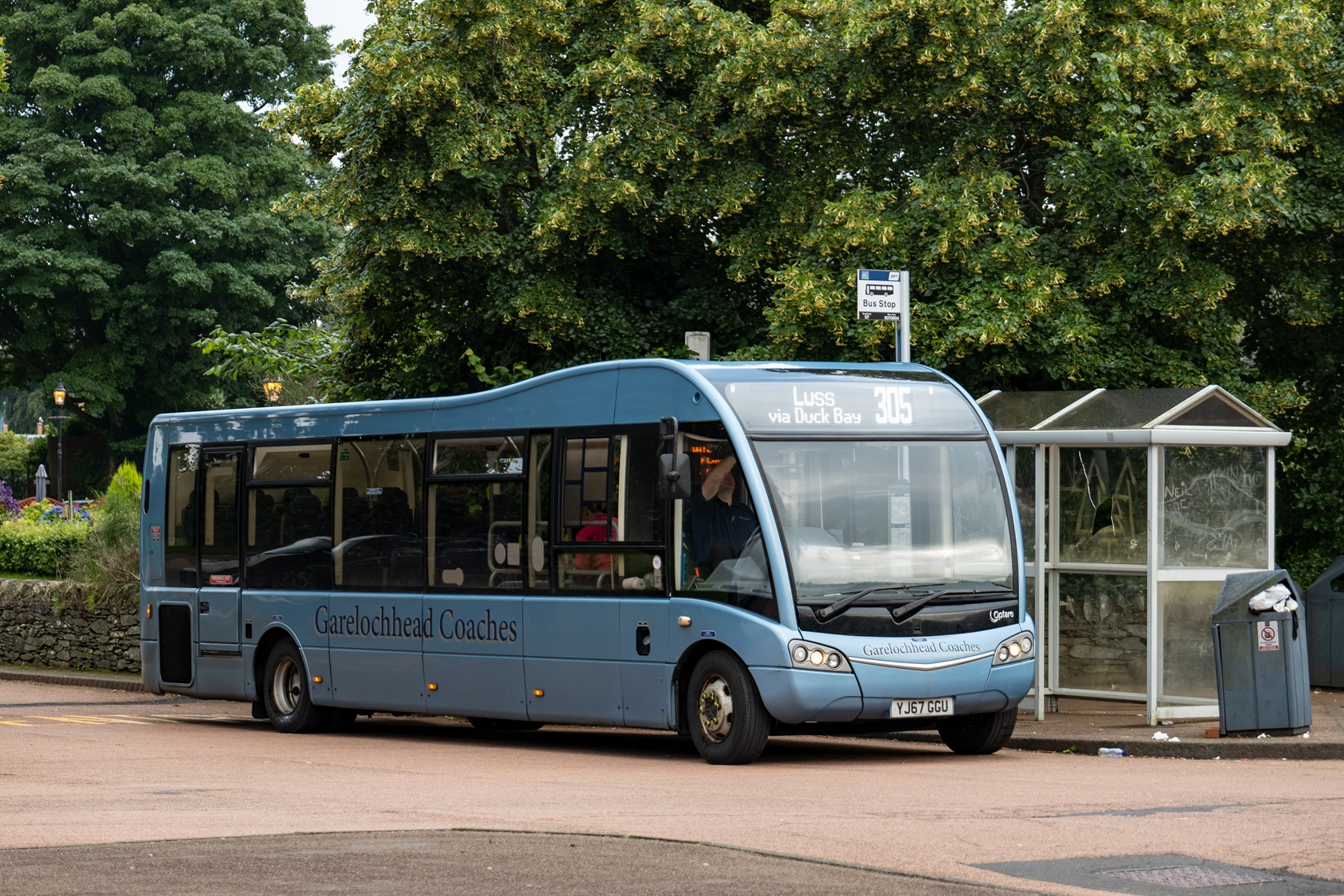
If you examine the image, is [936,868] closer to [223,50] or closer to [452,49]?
[452,49]

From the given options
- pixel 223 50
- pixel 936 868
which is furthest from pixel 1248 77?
pixel 223 50

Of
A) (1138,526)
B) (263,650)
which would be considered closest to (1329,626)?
(1138,526)

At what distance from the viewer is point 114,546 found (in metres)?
27.5

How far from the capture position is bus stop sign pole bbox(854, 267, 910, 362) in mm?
14797

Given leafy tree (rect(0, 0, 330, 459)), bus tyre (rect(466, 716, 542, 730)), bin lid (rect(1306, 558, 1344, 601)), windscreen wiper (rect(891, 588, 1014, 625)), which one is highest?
leafy tree (rect(0, 0, 330, 459))

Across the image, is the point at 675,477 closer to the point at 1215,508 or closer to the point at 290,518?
the point at 1215,508

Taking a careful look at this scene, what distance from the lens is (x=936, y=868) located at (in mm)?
7691

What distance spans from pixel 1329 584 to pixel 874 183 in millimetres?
6097

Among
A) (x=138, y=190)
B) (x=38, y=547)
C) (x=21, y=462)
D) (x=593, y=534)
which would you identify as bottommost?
(x=38, y=547)

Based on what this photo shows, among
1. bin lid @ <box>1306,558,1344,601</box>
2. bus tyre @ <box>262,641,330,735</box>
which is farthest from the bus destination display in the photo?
bin lid @ <box>1306,558,1344,601</box>

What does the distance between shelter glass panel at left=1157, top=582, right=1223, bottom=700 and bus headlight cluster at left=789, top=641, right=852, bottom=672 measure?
11.9ft

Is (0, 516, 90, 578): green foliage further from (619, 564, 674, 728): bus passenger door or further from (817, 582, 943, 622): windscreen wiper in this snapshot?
(817, 582, 943, 622): windscreen wiper

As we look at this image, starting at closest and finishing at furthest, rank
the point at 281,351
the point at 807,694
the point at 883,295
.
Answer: the point at 807,694, the point at 883,295, the point at 281,351

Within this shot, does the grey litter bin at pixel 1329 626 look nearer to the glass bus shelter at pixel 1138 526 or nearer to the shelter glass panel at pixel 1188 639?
the glass bus shelter at pixel 1138 526
